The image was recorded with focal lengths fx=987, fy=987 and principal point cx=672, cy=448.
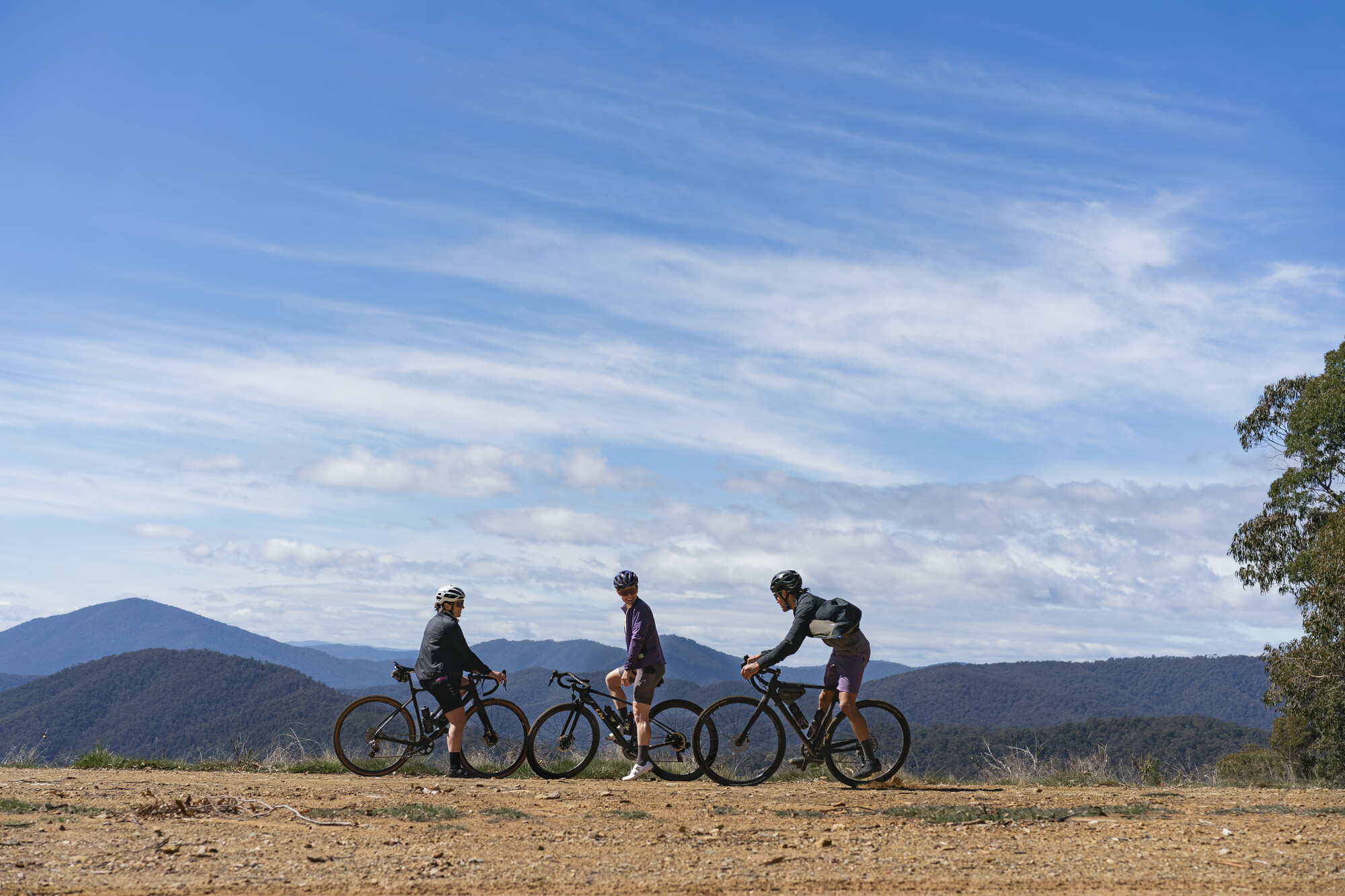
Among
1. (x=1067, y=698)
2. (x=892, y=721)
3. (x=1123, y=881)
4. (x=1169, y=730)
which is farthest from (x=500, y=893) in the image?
(x=1067, y=698)

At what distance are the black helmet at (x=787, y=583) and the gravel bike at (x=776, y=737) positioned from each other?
2.77 feet

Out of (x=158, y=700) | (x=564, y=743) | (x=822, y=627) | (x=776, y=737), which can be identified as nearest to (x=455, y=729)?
(x=564, y=743)

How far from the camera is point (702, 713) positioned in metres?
10.7

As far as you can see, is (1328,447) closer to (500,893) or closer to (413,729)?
(413,729)

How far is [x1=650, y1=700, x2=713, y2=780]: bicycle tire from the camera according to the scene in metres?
10.7

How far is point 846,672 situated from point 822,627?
1.70ft

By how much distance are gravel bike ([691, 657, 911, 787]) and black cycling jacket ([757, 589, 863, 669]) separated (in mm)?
340

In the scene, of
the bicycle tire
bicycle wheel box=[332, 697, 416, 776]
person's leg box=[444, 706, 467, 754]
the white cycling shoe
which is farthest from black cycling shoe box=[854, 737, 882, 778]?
bicycle wheel box=[332, 697, 416, 776]

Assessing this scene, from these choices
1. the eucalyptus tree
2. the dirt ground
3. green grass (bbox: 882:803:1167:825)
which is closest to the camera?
the dirt ground

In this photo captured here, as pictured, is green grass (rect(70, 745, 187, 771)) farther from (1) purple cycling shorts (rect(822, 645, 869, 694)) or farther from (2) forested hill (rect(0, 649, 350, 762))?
(2) forested hill (rect(0, 649, 350, 762))

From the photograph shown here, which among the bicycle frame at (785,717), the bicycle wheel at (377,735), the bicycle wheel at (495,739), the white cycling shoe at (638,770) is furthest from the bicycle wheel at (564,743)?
the bicycle frame at (785,717)

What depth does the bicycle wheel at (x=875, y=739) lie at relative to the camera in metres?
10.3

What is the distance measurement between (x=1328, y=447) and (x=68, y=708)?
159 metres

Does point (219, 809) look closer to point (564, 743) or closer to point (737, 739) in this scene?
point (564, 743)
